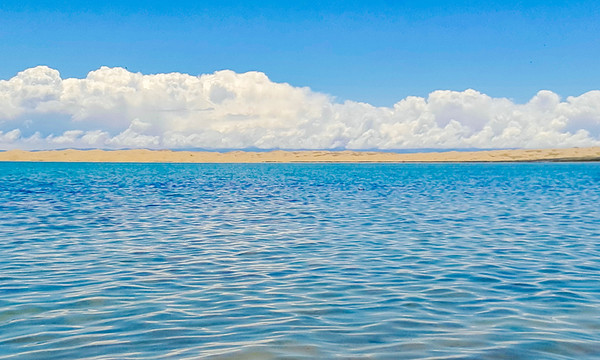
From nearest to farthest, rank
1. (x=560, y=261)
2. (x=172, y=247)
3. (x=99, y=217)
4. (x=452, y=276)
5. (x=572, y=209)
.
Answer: (x=452, y=276) → (x=560, y=261) → (x=172, y=247) → (x=99, y=217) → (x=572, y=209)

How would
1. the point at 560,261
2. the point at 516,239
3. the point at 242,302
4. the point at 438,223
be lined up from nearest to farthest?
the point at 242,302 → the point at 560,261 → the point at 516,239 → the point at 438,223

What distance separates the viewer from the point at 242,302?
1173 centimetres

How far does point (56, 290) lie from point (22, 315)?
2051 millimetres

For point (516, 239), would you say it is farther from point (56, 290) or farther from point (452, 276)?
point (56, 290)

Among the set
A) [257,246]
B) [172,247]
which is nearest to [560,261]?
[257,246]

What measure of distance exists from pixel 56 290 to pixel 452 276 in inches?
346

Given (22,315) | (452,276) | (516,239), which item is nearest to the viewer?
(22,315)

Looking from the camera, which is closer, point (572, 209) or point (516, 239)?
point (516, 239)

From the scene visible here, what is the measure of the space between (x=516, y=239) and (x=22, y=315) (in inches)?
638

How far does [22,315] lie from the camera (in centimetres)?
1075

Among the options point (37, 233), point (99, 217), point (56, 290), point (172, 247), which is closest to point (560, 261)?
point (172, 247)

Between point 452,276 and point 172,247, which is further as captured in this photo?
Result: point 172,247

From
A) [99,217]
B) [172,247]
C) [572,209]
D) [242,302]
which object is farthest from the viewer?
[572,209]

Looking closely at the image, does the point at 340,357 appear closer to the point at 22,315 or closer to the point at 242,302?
the point at 242,302
